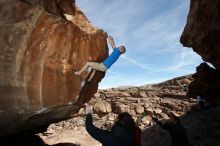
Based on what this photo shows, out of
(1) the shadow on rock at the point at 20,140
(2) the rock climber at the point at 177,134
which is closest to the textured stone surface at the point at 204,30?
(2) the rock climber at the point at 177,134

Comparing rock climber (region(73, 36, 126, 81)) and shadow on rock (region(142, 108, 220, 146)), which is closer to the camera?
rock climber (region(73, 36, 126, 81))

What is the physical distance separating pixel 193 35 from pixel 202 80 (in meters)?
5.94

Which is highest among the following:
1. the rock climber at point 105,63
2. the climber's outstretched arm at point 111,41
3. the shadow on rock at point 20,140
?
the climber's outstretched arm at point 111,41

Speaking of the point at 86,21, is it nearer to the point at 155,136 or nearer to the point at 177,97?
the point at 155,136

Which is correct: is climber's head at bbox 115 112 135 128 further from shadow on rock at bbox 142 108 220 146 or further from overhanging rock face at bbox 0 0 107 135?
shadow on rock at bbox 142 108 220 146

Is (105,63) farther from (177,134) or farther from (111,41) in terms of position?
(177,134)

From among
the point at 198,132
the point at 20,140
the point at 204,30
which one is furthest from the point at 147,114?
the point at 20,140

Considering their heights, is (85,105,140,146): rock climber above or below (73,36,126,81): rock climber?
below

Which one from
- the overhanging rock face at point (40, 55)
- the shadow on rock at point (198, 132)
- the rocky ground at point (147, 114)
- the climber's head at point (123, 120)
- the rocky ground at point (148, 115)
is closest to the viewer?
the climber's head at point (123, 120)

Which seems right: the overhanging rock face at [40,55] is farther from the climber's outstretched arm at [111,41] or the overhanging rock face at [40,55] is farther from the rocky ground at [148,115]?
the rocky ground at [148,115]

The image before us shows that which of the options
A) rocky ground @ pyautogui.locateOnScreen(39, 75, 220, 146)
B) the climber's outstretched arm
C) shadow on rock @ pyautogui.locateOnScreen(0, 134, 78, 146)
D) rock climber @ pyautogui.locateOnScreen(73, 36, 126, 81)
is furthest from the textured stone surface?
shadow on rock @ pyautogui.locateOnScreen(0, 134, 78, 146)

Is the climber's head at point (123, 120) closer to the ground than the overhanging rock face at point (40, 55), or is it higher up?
closer to the ground

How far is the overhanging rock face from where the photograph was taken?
278 inches

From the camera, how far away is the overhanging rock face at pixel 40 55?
7.06 metres
